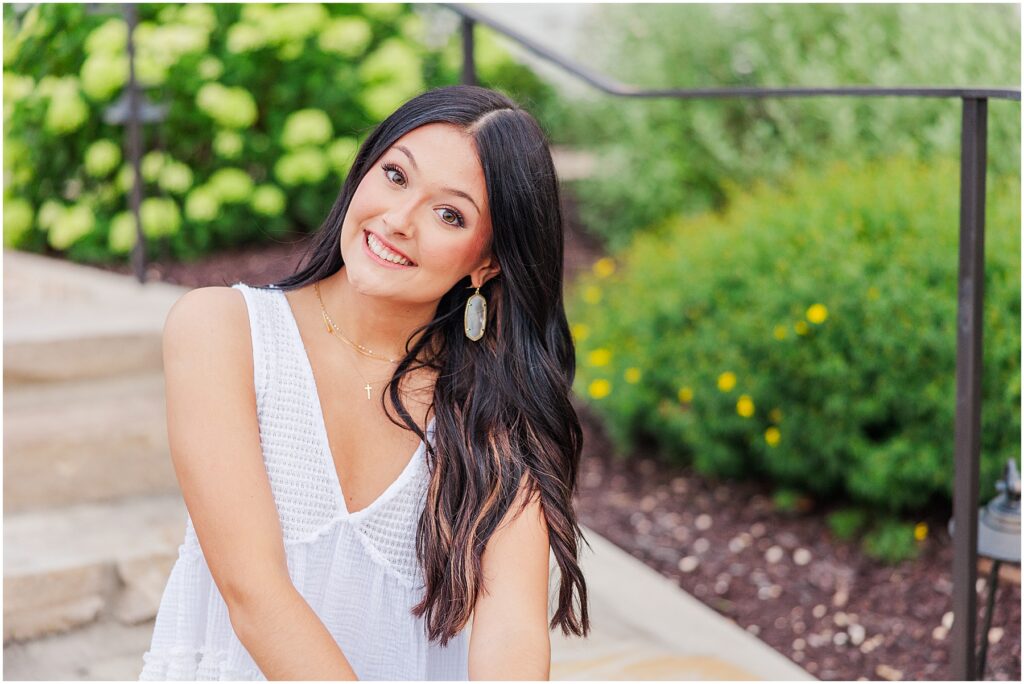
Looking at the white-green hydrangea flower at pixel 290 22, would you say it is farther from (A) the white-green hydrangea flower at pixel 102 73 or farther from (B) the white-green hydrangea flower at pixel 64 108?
(B) the white-green hydrangea flower at pixel 64 108

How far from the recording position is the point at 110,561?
279 cm

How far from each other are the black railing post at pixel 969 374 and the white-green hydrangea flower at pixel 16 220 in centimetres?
406

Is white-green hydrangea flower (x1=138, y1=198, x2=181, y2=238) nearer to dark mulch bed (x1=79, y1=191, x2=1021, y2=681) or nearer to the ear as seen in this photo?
dark mulch bed (x1=79, y1=191, x2=1021, y2=681)

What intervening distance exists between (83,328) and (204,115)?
2132 millimetres

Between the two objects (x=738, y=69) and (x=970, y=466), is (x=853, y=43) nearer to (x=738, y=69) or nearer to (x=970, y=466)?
(x=738, y=69)

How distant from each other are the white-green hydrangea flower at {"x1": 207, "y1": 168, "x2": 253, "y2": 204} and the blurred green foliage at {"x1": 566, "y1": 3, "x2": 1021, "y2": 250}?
1.84 m

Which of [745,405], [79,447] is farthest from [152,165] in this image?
[745,405]

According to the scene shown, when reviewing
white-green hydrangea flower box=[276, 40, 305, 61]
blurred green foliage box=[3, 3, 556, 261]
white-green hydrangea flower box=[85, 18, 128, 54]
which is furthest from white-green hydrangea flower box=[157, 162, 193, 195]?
white-green hydrangea flower box=[276, 40, 305, 61]

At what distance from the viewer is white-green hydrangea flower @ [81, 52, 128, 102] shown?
4895 mm

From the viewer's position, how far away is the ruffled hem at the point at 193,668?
1834mm

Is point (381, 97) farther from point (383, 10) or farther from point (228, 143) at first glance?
point (228, 143)

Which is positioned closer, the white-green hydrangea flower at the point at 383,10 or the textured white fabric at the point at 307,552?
the textured white fabric at the point at 307,552

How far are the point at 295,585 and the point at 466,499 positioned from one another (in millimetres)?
303

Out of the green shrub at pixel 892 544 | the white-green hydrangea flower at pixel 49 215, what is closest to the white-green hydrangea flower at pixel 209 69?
the white-green hydrangea flower at pixel 49 215
